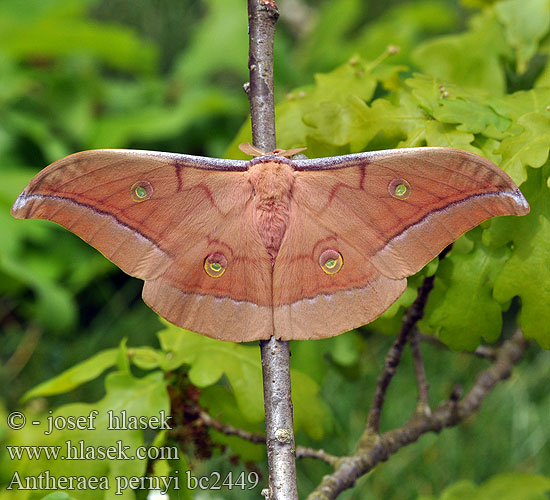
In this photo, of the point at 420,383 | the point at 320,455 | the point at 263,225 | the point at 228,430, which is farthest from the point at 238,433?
the point at 263,225

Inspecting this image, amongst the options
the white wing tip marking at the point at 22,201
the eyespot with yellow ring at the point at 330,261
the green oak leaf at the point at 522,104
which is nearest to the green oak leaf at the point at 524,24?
the green oak leaf at the point at 522,104

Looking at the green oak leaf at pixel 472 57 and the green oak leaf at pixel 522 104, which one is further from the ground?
the green oak leaf at pixel 472 57

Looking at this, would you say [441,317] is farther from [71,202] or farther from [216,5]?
[216,5]

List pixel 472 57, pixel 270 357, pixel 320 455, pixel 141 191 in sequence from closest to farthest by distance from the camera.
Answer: pixel 270 357 < pixel 141 191 < pixel 320 455 < pixel 472 57

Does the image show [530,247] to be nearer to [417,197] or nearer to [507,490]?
[417,197]

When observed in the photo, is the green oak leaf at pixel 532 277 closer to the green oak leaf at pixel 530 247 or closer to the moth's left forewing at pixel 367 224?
the green oak leaf at pixel 530 247

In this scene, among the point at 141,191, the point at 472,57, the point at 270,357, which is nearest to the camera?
the point at 270,357

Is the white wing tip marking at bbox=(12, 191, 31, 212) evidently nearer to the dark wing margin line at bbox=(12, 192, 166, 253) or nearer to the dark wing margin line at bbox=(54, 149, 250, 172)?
the dark wing margin line at bbox=(12, 192, 166, 253)
